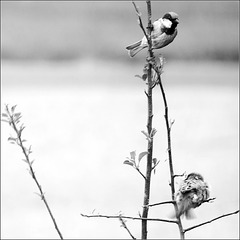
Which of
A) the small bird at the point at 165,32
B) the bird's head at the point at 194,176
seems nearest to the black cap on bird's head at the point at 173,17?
the small bird at the point at 165,32

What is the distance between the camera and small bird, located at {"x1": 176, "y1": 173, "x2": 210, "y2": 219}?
478 millimetres

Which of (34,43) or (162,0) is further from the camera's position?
(34,43)

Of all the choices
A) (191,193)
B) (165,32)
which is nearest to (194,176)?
(191,193)

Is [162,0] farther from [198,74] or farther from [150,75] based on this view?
[150,75]

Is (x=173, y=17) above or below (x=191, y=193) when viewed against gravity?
above

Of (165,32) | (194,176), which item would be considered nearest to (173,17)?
(165,32)

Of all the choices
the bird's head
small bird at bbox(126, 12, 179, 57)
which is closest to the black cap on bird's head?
small bird at bbox(126, 12, 179, 57)

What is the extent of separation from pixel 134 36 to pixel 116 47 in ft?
0.33

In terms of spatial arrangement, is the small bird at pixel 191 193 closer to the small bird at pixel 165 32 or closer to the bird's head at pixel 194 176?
the bird's head at pixel 194 176

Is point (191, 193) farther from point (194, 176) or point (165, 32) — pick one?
point (165, 32)

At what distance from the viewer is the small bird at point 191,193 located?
1.57 ft

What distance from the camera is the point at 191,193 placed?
0.48m

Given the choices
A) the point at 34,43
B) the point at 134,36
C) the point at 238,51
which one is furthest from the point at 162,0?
the point at 34,43

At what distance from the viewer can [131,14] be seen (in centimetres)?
271
